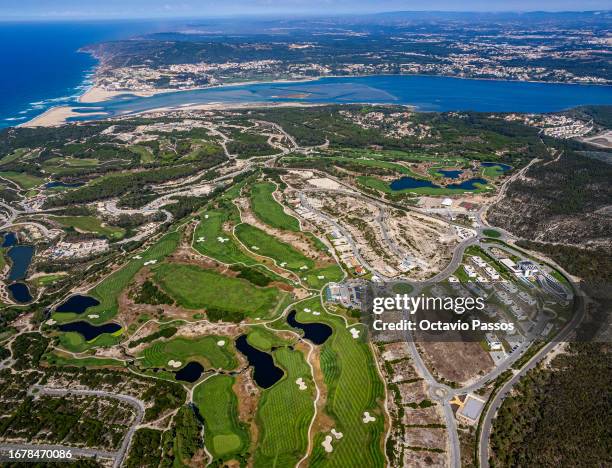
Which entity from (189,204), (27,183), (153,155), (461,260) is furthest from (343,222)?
(27,183)

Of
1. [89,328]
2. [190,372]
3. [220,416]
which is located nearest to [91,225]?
[89,328]

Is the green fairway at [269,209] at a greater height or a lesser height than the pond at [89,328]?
lesser

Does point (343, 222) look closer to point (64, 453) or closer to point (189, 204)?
point (189, 204)

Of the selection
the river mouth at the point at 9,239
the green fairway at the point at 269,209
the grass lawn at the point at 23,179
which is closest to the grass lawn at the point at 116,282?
the green fairway at the point at 269,209

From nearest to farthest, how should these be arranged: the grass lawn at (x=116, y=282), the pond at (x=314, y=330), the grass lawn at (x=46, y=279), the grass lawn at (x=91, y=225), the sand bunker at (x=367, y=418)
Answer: the sand bunker at (x=367, y=418) → the pond at (x=314, y=330) → the grass lawn at (x=116, y=282) → the grass lawn at (x=46, y=279) → the grass lawn at (x=91, y=225)

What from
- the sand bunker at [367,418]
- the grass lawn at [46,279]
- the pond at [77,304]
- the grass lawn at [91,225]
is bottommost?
the grass lawn at [91,225]

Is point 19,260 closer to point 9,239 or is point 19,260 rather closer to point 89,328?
point 9,239

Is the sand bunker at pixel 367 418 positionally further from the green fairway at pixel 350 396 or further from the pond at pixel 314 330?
the pond at pixel 314 330
